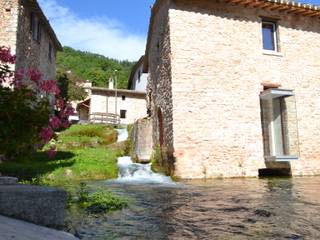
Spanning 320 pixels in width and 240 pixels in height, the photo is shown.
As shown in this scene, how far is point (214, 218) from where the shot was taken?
530 cm

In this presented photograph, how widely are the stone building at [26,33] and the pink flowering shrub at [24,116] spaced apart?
11276 mm

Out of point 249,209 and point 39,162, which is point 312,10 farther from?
point 39,162

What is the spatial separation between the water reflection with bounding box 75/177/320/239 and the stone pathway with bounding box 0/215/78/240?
69 cm

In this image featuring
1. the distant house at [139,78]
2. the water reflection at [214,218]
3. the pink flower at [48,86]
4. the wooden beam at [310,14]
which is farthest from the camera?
the distant house at [139,78]

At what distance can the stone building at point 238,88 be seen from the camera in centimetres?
1292

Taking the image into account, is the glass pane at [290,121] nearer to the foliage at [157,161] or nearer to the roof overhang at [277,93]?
the roof overhang at [277,93]

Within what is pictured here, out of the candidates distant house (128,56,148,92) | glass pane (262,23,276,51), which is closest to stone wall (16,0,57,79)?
glass pane (262,23,276,51)

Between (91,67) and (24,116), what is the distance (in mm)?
58724

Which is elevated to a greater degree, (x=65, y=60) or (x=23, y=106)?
(x=65, y=60)

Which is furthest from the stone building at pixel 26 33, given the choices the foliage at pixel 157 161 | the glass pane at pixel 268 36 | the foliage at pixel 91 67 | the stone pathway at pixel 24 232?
the foliage at pixel 91 67

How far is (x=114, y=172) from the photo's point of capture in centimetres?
1380

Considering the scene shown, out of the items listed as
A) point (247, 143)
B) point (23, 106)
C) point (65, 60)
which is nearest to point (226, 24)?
point (247, 143)

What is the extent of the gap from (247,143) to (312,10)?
6.58m

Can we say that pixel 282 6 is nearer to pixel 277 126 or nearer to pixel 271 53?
pixel 271 53
